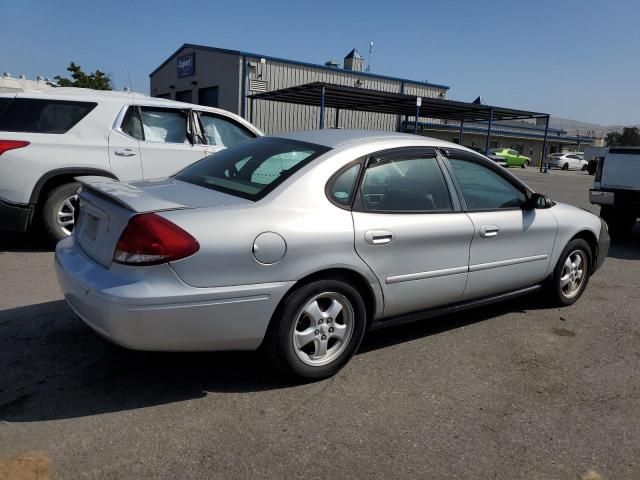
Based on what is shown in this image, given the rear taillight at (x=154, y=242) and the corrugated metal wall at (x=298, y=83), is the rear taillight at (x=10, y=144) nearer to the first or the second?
the rear taillight at (x=154, y=242)

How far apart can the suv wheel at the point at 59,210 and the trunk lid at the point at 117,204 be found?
2783mm

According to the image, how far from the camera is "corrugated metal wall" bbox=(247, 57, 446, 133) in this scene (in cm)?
2764

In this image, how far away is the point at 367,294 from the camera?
11.4 ft

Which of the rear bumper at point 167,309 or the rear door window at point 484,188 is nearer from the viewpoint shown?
the rear bumper at point 167,309

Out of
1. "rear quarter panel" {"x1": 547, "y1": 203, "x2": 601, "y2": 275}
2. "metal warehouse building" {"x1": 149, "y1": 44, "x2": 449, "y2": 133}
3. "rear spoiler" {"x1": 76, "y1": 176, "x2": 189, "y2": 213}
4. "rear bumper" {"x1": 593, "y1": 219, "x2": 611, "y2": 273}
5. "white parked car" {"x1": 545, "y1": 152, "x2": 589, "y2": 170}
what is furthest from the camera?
"white parked car" {"x1": 545, "y1": 152, "x2": 589, "y2": 170}

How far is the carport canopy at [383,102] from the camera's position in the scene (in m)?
19.6

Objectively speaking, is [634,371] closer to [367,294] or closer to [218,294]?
[367,294]

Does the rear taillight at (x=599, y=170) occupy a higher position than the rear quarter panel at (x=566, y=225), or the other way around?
the rear taillight at (x=599, y=170)

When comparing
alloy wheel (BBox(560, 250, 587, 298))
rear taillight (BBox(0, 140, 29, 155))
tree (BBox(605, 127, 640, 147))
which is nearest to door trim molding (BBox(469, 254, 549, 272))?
alloy wheel (BBox(560, 250, 587, 298))

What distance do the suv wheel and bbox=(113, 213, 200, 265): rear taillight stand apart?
12.0 ft

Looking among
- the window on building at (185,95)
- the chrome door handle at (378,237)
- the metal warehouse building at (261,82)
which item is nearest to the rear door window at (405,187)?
the chrome door handle at (378,237)

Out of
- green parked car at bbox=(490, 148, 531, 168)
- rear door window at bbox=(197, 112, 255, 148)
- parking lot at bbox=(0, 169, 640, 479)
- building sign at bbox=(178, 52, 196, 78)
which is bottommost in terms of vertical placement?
parking lot at bbox=(0, 169, 640, 479)

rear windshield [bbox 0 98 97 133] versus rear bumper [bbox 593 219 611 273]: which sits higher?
rear windshield [bbox 0 98 97 133]

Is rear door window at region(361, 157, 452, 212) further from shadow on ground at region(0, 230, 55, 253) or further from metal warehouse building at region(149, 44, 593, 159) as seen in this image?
metal warehouse building at region(149, 44, 593, 159)
